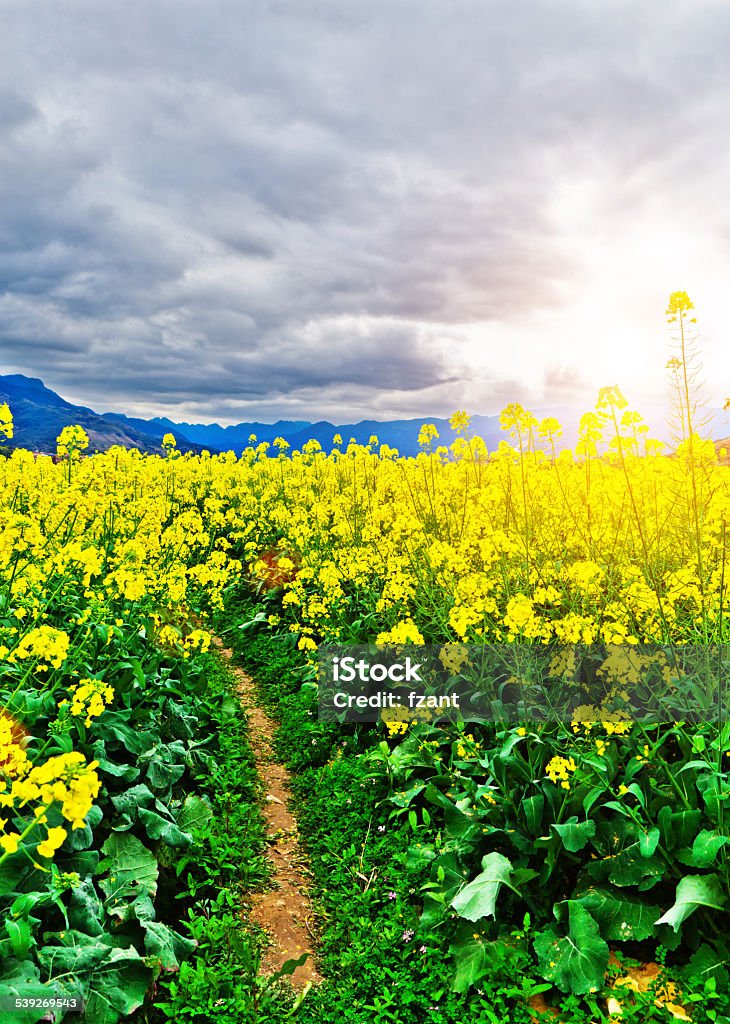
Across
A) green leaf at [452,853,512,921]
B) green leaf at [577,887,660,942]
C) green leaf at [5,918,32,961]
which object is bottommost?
green leaf at [577,887,660,942]

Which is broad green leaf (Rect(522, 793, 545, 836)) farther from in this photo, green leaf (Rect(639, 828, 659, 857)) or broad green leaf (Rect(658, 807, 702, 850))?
broad green leaf (Rect(658, 807, 702, 850))

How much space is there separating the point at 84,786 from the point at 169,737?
13.6ft

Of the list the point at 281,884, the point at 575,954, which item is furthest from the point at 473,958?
the point at 281,884

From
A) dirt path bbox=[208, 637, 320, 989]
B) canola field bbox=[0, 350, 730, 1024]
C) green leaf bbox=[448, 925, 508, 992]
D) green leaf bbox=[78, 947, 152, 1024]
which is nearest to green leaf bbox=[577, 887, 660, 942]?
canola field bbox=[0, 350, 730, 1024]

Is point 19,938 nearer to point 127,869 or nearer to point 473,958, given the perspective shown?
point 127,869

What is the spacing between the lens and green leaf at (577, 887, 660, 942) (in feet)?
12.7

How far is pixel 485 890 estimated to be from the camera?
415 cm

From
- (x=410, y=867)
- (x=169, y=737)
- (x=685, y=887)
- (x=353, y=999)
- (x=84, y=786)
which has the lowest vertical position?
(x=353, y=999)

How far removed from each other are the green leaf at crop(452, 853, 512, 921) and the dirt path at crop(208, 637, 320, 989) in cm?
112

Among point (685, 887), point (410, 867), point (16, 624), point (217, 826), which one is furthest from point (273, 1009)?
point (16, 624)

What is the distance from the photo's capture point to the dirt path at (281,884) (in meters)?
4.43

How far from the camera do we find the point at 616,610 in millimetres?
4996

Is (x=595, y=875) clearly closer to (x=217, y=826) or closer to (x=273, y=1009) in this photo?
(x=273, y=1009)

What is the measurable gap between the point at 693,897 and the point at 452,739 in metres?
2.40
